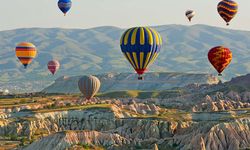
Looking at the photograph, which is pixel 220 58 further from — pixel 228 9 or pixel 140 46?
pixel 140 46

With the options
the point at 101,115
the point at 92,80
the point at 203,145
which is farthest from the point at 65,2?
the point at 203,145

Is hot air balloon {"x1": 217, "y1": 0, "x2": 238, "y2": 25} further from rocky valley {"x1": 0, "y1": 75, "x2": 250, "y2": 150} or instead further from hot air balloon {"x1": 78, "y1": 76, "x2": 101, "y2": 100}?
hot air balloon {"x1": 78, "y1": 76, "x2": 101, "y2": 100}

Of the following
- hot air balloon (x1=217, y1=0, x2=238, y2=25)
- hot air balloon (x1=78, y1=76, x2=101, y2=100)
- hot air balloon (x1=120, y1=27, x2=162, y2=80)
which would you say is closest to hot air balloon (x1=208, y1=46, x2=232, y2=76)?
hot air balloon (x1=217, y1=0, x2=238, y2=25)

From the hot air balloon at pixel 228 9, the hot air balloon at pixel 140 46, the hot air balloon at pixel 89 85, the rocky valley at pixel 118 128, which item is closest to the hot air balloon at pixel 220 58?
the hot air balloon at pixel 228 9

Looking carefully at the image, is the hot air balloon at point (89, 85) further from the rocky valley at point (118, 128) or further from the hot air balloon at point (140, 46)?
the hot air balloon at point (140, 46)

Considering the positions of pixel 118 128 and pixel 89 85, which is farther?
pixel 89 85

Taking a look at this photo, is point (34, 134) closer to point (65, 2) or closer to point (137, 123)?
point (137, 123)

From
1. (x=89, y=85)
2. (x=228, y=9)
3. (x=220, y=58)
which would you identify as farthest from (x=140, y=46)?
(x=89, y=85)
